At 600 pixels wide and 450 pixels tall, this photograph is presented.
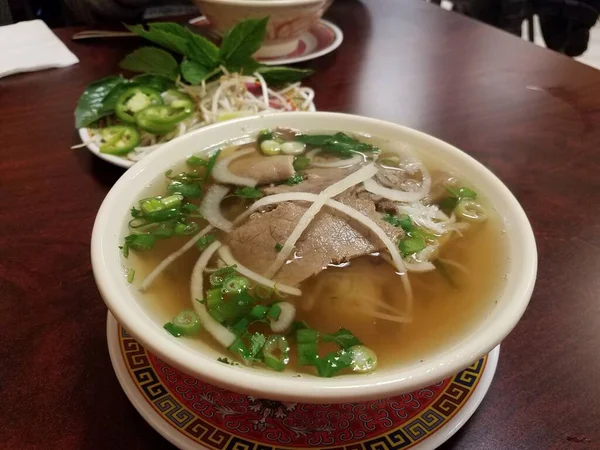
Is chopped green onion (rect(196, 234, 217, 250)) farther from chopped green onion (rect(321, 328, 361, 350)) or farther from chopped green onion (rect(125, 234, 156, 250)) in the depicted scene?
chopped green onion (rect(321, 328, 361, 350))

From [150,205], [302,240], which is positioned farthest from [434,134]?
[150,205]

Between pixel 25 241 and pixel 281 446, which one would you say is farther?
pixel 25 241

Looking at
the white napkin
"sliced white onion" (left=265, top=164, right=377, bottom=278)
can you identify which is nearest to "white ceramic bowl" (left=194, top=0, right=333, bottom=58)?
the white napkin

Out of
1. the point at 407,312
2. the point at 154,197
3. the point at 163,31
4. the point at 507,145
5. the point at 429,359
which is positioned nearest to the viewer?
the point at 429,359

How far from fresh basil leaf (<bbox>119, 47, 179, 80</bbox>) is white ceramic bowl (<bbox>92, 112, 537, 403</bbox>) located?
0.82 meters

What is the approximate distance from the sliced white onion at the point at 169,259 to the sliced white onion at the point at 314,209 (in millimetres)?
195

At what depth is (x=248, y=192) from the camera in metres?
1.14

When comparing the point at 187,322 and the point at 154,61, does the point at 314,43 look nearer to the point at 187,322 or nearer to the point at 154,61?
the point at 154,61

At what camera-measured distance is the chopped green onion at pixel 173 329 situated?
31.2 inches

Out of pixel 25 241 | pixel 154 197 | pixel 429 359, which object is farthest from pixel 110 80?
pixel 429 359

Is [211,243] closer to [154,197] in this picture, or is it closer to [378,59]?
[154,197]

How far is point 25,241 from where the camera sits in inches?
49.9

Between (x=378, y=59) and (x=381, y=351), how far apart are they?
1.76 metres

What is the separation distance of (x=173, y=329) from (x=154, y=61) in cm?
137
